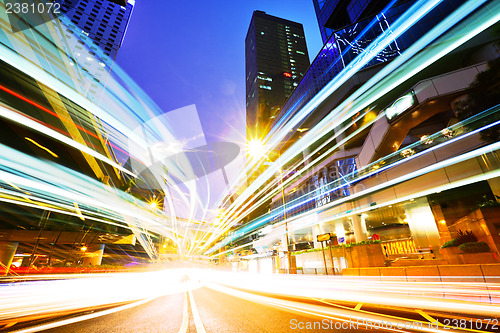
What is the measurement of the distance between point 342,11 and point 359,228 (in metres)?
45.7

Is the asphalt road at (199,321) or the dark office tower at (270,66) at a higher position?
the dark office tower at (270,66)

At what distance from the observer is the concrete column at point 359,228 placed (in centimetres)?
2478

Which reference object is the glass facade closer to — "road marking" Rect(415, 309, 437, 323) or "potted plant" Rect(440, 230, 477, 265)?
"potted plant" Rect(440, 230, 477, 265)

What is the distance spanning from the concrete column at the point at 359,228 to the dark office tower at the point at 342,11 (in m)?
36.0

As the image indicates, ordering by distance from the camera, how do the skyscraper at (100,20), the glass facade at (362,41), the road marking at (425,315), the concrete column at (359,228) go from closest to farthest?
1. the road marking at (425,315)
2. the concrete column at (359,228)
3. the glass facade at (362,41)
4. the skyscraper at (100,20)

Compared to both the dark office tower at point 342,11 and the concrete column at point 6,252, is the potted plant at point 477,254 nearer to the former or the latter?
the concrete column at point 6,252

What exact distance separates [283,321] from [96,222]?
96.9ft

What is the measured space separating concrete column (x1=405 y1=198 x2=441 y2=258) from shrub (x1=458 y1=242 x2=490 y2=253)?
32.2 ft

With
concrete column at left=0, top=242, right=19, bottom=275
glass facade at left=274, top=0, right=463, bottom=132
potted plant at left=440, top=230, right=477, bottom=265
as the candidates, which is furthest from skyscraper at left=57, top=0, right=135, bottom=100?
potted plant at left=440, top=230, right=477, bottom=265

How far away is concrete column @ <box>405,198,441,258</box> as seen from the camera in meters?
21.0

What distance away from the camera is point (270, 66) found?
106188 millimetres
